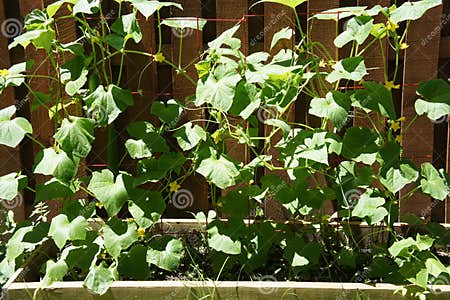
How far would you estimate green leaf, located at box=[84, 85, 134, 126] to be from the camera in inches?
92.2

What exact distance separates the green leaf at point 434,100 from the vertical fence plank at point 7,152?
6.90 feet

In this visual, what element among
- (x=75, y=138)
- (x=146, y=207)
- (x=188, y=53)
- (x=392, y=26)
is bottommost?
(x=146, y=207)

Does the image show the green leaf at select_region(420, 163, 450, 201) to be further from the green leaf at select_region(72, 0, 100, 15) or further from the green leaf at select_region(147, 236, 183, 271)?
the green leaf at select_region(72, 0, 100, 15)

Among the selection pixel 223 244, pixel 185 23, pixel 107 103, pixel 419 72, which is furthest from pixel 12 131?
pixel 419 72

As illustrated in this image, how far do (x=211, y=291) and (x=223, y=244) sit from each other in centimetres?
20

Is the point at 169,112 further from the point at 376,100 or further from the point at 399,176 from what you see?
the point at 399,176

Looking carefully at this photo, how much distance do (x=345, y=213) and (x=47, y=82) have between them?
1.70 meters

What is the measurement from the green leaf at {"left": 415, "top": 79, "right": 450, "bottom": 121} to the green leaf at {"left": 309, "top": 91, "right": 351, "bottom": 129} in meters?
0.30

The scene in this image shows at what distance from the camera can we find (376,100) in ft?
7.47

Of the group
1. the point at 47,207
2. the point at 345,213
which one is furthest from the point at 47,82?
the point at 345,213

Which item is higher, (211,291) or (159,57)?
(159,57)

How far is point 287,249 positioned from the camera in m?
2.48

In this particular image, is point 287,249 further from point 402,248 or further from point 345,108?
point 345,108

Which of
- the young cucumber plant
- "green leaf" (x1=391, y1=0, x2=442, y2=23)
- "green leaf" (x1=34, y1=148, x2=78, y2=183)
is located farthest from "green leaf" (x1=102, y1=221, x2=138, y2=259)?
"green leaf" (x1=391, y1=0, x2=442, y2=23)
